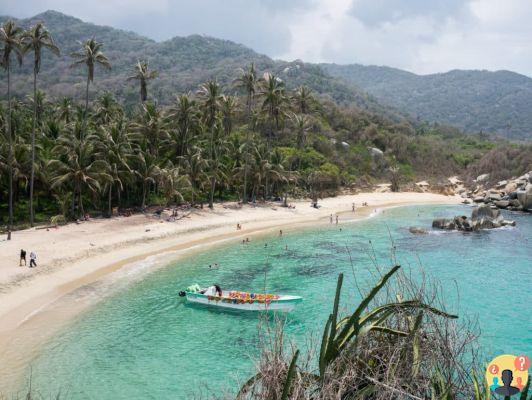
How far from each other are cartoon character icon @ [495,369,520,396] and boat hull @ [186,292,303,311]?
60.4 ft

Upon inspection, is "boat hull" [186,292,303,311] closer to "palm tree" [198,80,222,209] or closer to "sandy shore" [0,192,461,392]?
"sandy shore" [0,192,461,392]

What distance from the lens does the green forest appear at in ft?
145

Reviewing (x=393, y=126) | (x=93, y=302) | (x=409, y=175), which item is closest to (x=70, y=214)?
(x=93, y=302)

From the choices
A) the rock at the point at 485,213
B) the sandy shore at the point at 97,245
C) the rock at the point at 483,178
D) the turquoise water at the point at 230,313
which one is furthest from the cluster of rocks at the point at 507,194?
the turquoise water at the point at 230,313

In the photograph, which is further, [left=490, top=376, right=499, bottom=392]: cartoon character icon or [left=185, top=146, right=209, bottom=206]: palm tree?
[left=185, top=146, right=209, bottom=206]: palm tree

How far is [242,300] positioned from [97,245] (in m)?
17.8

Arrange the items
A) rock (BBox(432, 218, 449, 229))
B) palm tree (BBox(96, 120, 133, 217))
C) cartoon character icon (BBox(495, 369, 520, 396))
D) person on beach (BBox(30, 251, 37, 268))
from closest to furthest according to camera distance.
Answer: cartoon character icon (BBox(495, 369, 520, 396))
person on beach (BBox(30, 251, 37, 268))
palm tree (BBox(96, 120, 133, 217))
rock (BBox(432, 218, 449, 229))

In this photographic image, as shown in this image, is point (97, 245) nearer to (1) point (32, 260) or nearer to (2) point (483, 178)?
(1) point (32, 260)

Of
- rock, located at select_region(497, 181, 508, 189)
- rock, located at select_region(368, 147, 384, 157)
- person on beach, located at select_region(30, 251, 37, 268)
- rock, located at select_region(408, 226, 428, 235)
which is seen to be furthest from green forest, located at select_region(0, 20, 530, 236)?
rock, located at select_region(408, 226, 428, 235)

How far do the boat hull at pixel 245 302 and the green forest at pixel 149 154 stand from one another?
69.5 feet

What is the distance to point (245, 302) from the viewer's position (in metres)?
25.4

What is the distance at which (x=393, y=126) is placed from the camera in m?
120

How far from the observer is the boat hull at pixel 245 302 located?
80.5 ft

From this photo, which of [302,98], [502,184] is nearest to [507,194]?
[502,184]
